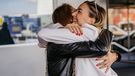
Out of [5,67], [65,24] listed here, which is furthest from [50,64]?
[5,67]

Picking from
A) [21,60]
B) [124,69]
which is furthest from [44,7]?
[124,69]

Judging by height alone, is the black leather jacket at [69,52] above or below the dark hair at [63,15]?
below

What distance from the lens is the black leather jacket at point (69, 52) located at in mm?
1351

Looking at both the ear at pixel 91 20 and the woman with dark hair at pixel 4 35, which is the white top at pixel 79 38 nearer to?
the ear at pixel 91 20

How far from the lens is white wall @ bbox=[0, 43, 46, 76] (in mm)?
3619

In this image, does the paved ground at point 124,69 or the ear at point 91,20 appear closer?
the ear at point 91,20

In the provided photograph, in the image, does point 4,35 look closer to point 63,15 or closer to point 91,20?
point 63,15

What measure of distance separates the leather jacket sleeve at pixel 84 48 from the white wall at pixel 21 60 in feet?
7.70

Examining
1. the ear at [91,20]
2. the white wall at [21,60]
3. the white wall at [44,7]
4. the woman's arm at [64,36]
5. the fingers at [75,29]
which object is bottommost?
the white wall at [21,60]

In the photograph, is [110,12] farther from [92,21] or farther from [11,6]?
[92,21]

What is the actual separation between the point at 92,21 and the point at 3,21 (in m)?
2.41

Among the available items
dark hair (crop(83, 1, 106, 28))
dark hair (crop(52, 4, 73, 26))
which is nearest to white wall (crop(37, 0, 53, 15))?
dark hair (crop(52, 4, 73, 26))

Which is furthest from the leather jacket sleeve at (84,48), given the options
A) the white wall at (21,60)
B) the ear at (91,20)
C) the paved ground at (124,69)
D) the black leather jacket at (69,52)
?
the paved ground at (124,69)

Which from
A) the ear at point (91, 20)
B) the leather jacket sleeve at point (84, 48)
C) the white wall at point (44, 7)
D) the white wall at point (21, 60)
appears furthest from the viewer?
the white wall at point (44, 7)
